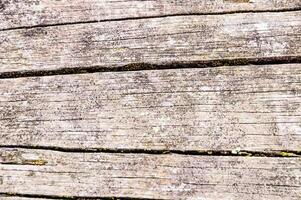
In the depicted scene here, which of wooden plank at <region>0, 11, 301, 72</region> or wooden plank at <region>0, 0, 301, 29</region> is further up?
wooden plank at <region>0, 0, 301, 29</region>

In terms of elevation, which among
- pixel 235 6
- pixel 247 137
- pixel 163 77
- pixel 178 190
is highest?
pixel 235 6

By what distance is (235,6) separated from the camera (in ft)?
6.69

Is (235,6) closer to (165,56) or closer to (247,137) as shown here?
(165,56)

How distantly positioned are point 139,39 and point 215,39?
363mm

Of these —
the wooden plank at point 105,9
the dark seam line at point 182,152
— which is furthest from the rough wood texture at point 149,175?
the wooden plank at point 105,9

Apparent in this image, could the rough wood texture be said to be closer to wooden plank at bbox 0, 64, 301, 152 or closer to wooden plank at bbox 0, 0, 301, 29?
wooden plank at bbox 0, 64, 301, 152

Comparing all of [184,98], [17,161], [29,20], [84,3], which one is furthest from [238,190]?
[29,20]

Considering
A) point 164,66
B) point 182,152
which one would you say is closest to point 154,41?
point 164,66

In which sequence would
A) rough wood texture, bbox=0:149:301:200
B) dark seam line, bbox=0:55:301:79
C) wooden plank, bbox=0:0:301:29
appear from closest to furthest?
rough wood texture, bbox=0:149:301:200 < dark seam line, bbox=0:55:301:79 < wooden plank, bbox=0:0:301:29

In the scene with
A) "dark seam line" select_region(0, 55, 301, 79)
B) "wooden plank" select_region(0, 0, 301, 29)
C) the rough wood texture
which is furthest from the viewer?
"wooden plank" select_region(0, 0, 301, 29)

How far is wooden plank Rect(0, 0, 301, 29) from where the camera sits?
2.03 metres

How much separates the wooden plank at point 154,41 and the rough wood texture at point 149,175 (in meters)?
0.46

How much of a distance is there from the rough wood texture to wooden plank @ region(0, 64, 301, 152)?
0.18 feet

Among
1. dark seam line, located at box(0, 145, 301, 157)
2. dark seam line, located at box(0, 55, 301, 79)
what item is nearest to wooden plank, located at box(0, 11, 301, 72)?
dark seam line, located at box(0, 55, 301, 79)
